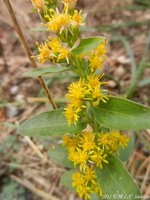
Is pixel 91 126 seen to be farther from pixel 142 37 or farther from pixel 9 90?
pixel 142 37

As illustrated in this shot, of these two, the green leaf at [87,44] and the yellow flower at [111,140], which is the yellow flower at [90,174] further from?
the green leaf at [87,44]

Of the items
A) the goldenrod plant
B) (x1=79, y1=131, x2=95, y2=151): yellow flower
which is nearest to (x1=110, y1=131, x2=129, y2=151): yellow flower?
the goldenrod plant

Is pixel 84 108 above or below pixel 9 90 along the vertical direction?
above

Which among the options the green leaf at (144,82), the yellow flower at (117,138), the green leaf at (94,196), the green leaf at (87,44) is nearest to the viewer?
the green leaf at (87,44)

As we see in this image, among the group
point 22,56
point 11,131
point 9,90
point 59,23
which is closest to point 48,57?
point 59,23

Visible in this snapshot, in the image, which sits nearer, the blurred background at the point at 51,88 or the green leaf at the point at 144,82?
the blurred background at the point at 51,88

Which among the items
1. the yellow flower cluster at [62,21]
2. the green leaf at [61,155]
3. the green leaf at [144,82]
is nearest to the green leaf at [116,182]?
the green leaf at [61,155]
